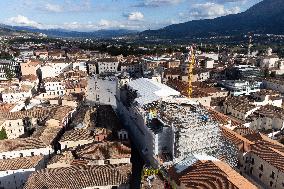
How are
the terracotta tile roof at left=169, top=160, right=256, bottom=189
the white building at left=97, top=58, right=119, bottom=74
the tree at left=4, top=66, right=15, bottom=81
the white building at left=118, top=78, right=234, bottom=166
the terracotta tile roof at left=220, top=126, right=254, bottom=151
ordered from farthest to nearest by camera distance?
the white building at left=97, top=58, right=119, bottom=74 < the tree at left=4, top=66, right=15, bottom=81 < the terracotta tile roof at left=220, top=126, right=254, bottom=151 < the white building at left=118, top=78, right=234, bottom=166 < the terracotta tile roof at left=169, top=160, right=256, bottom=189

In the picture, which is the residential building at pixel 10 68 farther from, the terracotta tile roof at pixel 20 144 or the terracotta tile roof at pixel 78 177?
the terracotta tile roof at pixel 78 177

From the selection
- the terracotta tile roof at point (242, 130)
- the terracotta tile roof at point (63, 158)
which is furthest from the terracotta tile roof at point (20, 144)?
the terracotta tile roof at point (242, 130)

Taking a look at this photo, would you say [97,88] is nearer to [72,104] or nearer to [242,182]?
[72,104]

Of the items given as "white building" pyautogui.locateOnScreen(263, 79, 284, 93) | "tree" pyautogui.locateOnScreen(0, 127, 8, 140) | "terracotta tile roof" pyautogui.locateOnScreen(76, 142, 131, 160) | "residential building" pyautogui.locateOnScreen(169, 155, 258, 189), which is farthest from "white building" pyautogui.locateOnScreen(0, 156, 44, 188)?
"white building" pyautogui.locateOnScreen(263, 79, 284, 93)

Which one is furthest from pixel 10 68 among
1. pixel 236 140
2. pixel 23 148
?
pixel 236 140

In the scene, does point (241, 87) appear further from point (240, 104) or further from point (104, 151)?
point (104, 151)

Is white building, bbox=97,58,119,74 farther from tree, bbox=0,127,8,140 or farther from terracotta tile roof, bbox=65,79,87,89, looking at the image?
tree, bbox=0,127,8,140
